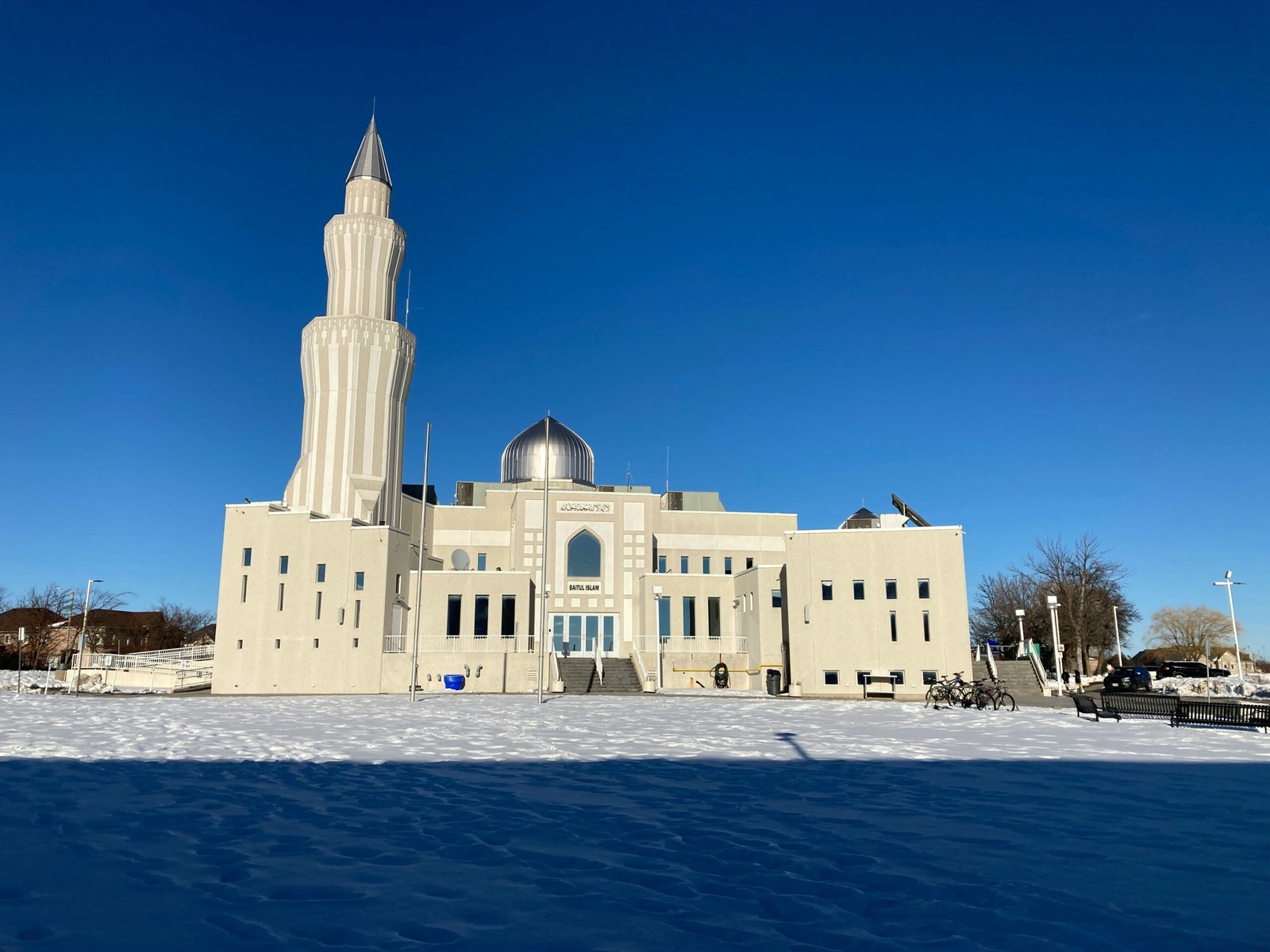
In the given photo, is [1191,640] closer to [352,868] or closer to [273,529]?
[273,529]

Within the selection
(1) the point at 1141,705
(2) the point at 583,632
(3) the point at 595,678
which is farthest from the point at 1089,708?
(2) the point at 583,632

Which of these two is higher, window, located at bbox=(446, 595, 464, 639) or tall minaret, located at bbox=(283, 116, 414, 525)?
tall minaret, located at bbox=(283, 116, 414, 525)

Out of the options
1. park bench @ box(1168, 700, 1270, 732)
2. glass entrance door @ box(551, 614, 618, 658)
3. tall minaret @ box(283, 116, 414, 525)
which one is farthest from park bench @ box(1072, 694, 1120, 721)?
tall minaret @ box(283, 116, 414, 525)

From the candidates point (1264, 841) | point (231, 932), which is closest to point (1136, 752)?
point (1264, 841)

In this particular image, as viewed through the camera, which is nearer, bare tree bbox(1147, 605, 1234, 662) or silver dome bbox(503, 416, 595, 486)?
silver dome bbox(503, 416, 595, 486)

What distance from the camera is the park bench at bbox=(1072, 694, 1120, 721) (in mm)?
24672

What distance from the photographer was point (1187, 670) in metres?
58.5

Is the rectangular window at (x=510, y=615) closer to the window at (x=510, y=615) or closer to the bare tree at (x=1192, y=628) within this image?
the window at (x=510, y=615)

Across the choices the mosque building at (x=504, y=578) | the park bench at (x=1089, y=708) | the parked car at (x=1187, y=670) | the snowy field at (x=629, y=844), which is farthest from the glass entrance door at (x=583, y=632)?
the parked car at (x=1187, y=670)

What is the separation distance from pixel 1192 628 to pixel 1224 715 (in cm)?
9227

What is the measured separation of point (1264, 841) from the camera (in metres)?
9.21

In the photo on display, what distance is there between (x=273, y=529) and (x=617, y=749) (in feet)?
98.2

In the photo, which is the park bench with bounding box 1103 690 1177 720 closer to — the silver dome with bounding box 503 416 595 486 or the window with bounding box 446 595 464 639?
the window with bounding box 446 595 464 639

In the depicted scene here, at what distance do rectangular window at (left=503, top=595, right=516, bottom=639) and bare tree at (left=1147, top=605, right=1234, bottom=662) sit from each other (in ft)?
260
